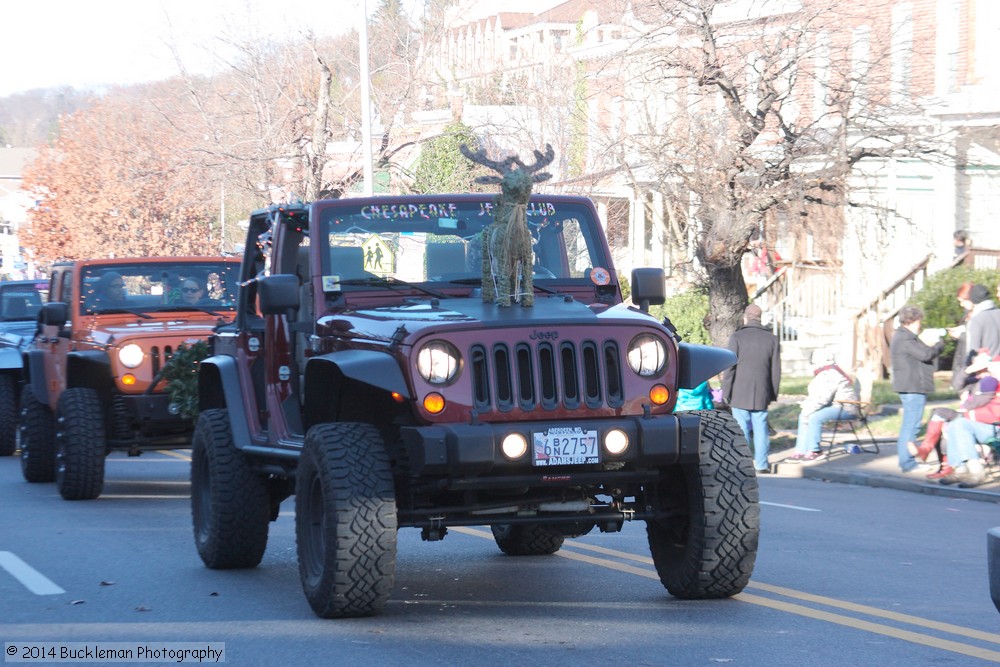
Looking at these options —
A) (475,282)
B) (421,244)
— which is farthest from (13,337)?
(475,282)

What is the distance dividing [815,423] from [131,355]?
27.7 feet

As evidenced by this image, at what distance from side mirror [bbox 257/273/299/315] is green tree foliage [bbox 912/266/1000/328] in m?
18.9

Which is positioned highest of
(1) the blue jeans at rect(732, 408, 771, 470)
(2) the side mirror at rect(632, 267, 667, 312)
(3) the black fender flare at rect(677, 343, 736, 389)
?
(2) the side mirror at rect(632, 267, 667, 312)

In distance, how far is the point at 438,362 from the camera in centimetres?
706

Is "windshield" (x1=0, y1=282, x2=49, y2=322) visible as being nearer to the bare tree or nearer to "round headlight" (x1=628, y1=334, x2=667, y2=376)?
the bare tree

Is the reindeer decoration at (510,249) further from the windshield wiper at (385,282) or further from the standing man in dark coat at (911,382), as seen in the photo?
→ the standing man in dark coat at (911,382)

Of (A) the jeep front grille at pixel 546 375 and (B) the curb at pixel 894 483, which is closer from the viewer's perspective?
(A) the jeep front grille at pixel 546 375

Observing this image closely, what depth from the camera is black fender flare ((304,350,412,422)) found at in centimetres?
705

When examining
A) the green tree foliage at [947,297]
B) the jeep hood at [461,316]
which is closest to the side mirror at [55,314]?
the jeep hood at [461,316]

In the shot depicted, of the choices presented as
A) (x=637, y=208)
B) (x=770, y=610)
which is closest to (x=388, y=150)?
(x=637, y=208)

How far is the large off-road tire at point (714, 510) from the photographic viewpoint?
24.6 feet

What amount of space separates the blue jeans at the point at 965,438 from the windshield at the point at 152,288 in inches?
290

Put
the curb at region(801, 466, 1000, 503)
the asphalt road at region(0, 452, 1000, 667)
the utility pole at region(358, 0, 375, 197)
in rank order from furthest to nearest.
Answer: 1. the utility pole at region(358, 0, 375, 197)
2. the curb at region(801, 466, 1000, 503)
3. the asphalt road at region(0, 452, 1000, 667)

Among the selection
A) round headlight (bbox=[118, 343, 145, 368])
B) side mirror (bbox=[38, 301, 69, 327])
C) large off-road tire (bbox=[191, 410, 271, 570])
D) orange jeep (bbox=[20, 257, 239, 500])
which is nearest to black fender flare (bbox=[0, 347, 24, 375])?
orange jeep (bbox=[20, 257, 239, 500])
